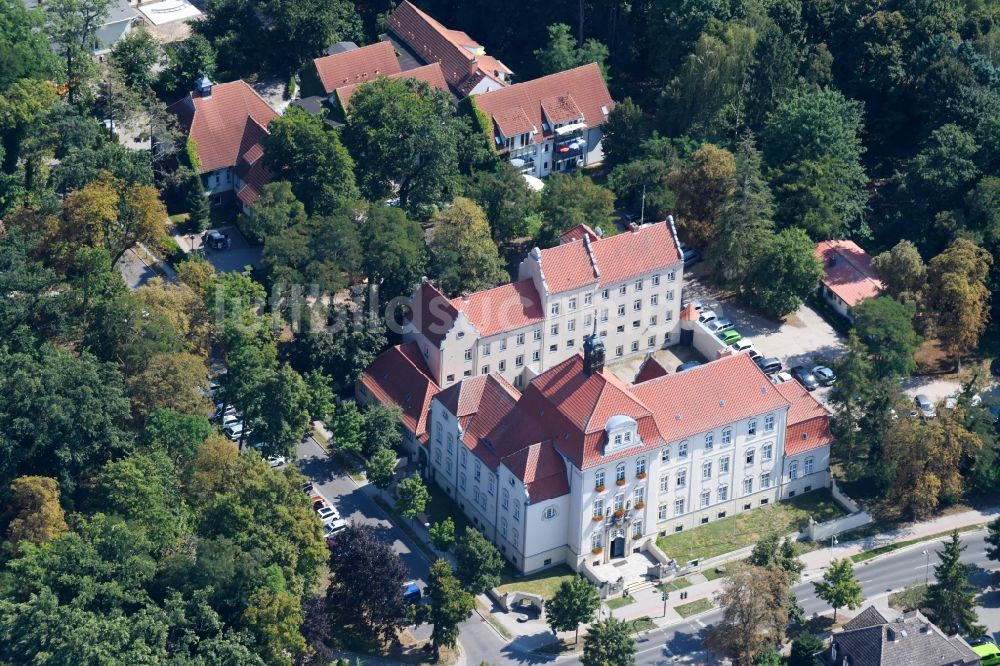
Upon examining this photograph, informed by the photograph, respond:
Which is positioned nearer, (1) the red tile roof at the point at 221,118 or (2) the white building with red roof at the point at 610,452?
(2) the white building with red roof at the point at 610,452

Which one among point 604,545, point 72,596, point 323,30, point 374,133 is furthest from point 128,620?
point 323,30

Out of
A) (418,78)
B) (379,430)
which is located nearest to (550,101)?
(418,78)

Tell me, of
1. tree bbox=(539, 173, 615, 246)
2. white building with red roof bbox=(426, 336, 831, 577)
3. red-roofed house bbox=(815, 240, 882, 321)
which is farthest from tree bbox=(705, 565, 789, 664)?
tree bbox=(539, 173, 615, 246)

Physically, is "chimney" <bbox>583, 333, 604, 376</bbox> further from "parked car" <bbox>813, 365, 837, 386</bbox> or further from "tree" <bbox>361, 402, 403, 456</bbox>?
"parked car" <bbox>813, 365, 837, 386</bbox>

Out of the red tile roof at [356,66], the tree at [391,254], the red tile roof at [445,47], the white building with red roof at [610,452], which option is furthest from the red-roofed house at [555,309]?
the red tile roof at [356,66]

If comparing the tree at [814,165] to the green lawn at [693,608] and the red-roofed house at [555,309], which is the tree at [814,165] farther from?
the green lawn at [693,608]
